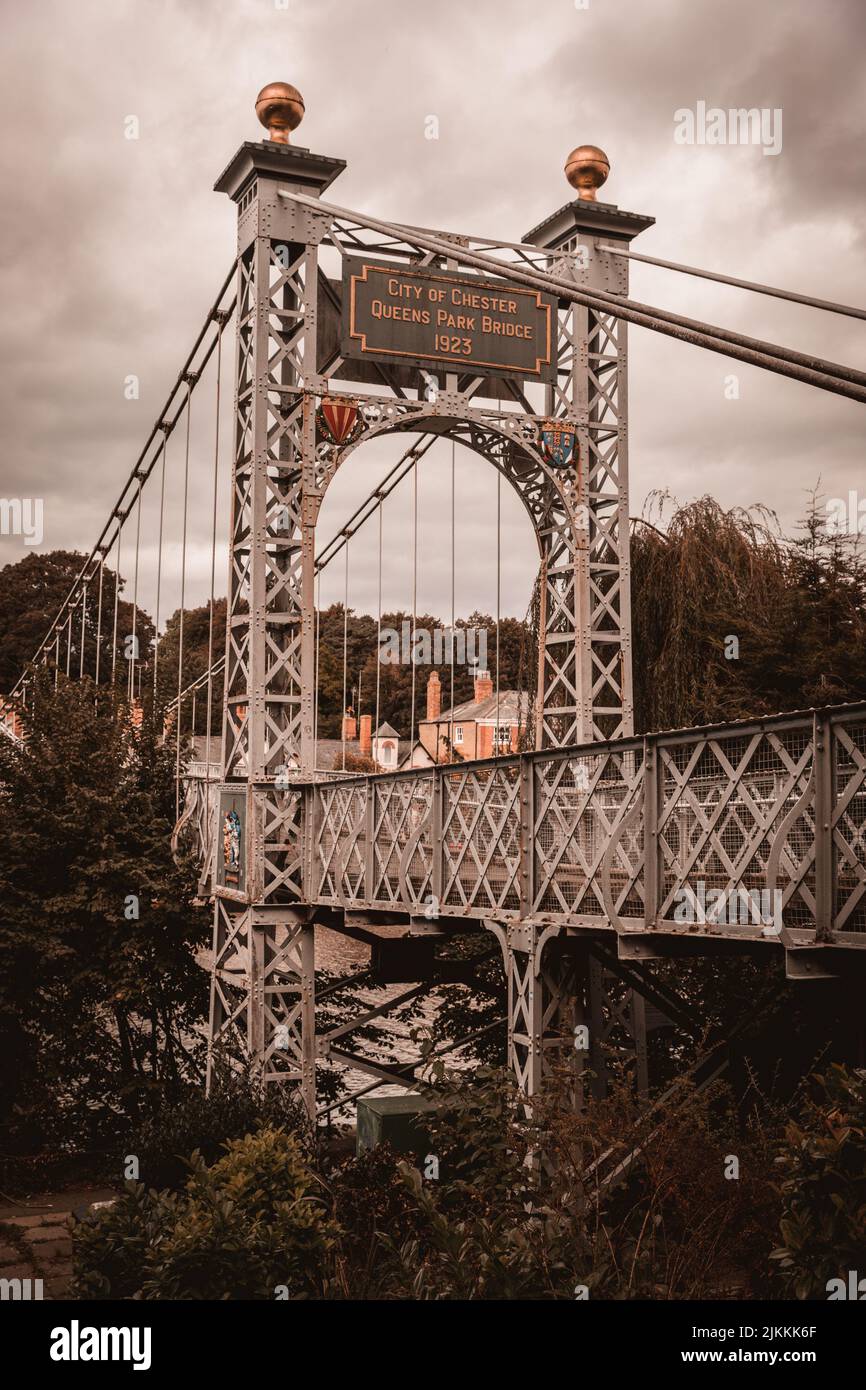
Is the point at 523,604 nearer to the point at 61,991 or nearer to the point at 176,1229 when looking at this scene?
the point at 61,991

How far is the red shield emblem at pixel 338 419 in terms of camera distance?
1309 cm

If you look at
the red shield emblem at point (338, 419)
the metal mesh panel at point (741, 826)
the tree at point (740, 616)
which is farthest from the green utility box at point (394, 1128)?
the red shield emblem at point (338, 419)

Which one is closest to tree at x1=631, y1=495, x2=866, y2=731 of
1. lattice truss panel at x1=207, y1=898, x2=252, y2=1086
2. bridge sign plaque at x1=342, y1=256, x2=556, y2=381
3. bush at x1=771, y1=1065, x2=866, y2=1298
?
bridge sign plaque at x1=342, y1=256, x2=556, y2=381

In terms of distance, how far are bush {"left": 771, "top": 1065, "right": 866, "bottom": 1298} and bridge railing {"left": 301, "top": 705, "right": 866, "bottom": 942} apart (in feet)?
3.38

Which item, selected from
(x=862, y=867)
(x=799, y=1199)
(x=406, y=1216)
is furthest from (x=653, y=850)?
(x=406, y=1216)

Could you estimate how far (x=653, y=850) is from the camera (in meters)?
7.32

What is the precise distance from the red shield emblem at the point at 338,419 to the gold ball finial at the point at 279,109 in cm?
259

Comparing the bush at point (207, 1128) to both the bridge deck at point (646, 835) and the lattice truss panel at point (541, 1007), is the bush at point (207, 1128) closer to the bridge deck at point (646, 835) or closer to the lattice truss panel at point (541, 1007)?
the bridge deck at point (646, 835)

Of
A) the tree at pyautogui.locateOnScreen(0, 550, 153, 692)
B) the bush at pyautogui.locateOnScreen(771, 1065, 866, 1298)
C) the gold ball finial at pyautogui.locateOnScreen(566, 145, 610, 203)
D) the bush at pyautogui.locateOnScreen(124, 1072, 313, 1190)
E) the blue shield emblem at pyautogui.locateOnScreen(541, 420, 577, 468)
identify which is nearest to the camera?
the bush at pyautogui.locateOnScreen(771, 1065, 866, 1298)

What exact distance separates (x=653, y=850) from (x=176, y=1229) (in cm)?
307

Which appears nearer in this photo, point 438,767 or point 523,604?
point 438,767

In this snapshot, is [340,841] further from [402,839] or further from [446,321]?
[446,321]

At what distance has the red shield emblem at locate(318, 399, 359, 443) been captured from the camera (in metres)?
13.1

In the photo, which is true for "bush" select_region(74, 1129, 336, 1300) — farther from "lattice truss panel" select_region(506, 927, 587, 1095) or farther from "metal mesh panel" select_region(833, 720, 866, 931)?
"metal mesh panel" select_region(833, 720, 866, 931)
